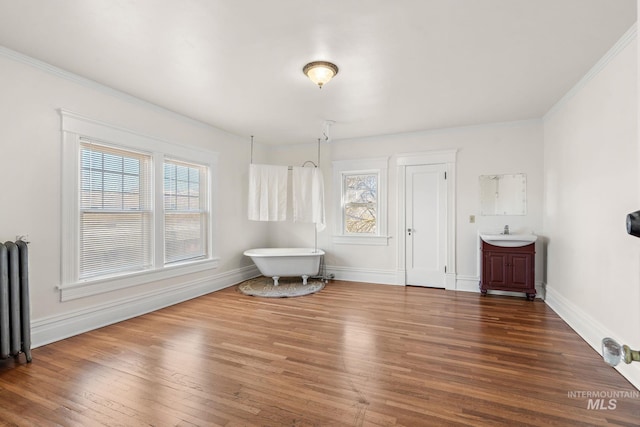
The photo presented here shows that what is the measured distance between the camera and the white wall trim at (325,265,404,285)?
5492 millimetres

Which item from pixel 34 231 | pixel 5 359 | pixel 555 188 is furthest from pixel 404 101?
pixel 5 359

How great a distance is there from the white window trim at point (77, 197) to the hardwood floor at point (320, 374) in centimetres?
48

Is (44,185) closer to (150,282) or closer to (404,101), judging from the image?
(150,282)

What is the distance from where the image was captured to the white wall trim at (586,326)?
7.41 ft

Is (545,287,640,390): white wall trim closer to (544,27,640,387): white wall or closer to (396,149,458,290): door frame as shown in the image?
(544,27,640,387): white wall

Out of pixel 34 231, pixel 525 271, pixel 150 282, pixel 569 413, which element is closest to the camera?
pixel 569 413

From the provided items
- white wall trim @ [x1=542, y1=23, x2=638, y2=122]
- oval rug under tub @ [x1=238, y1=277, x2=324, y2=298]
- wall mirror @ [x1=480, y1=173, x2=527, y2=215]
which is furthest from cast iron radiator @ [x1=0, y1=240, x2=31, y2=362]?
wall mirror @ [x1=480, y1=173, x2=527, y2=215]

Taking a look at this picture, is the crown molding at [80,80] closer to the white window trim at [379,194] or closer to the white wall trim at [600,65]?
the white window trim at [379,194]

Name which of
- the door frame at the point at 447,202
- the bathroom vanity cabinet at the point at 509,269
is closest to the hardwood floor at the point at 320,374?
the bathroom vanity cabinet at the point at 509,269

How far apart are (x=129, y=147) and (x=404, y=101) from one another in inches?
131

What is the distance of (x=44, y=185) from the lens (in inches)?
115

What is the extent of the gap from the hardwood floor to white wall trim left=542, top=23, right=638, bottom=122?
2536 millimetres

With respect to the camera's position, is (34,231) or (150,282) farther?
(150,282)

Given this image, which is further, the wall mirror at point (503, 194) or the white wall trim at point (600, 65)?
the wall mirror at point (503, 194)
